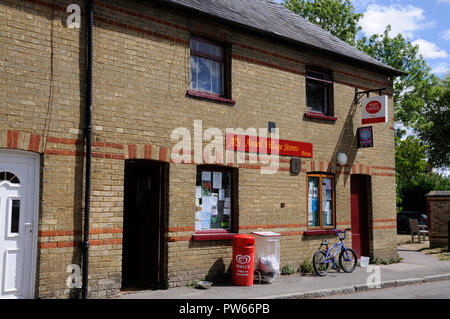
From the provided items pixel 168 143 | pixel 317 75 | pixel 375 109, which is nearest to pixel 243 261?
pixel 168 143

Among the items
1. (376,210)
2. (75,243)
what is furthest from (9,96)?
(376,210)

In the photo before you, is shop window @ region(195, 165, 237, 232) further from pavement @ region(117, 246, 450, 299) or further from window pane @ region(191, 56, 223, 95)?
window pane @ region(191, 56, 223, 95)

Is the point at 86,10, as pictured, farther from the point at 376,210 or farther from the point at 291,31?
the point at 376,210

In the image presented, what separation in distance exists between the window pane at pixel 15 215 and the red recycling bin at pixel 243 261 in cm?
434

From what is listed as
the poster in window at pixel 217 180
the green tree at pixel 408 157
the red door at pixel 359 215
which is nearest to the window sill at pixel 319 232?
the red door at pixel 359 215

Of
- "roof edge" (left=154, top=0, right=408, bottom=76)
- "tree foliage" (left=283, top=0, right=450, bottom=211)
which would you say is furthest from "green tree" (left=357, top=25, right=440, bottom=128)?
"roof edge" (left=154, top=0, right=408, bottom=76)

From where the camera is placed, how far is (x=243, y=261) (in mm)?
9266

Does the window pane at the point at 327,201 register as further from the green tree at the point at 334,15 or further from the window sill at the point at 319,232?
the green tree at the point at 334,15

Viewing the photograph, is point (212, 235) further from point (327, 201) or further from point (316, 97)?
point (316, 97)

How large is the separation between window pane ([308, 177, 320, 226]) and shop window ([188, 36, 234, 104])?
3556 millimetres

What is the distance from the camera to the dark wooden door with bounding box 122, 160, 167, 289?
357 inches

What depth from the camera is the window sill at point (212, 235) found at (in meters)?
9.29

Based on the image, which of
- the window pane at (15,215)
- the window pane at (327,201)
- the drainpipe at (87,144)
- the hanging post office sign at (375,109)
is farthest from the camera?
the hanging post office sign at (375,109)

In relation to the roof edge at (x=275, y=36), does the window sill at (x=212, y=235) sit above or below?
below
